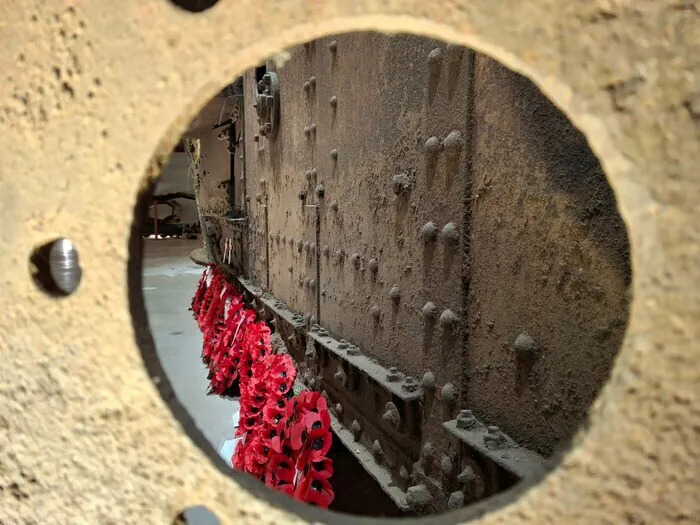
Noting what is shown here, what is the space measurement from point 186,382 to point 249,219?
4.07ft

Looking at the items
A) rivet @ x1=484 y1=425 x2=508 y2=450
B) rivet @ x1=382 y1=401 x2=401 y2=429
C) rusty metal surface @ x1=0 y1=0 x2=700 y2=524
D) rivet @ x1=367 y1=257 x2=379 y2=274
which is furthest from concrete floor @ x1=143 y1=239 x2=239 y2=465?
rivet @ x1=367 y1=257 x2=379 y2=274

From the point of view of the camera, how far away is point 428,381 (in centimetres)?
155

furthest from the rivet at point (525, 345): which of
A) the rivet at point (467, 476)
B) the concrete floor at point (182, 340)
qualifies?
the concrete floor at point (182, 340)

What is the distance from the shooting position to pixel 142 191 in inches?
26.5

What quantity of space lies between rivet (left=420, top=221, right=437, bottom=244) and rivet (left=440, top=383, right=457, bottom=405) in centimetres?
40

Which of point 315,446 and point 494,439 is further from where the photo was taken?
point 315,446

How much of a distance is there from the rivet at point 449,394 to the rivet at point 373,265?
0.59m

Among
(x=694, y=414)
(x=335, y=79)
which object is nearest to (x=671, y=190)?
(x=694, y=414)

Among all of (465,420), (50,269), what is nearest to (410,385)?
(465,420)

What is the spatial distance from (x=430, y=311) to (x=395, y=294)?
24cm

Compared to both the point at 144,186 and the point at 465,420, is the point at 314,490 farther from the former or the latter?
the point at 144,186

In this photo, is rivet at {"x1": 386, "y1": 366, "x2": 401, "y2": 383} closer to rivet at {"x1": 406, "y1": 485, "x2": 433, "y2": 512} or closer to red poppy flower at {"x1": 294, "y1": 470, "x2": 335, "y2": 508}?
rivet at {"x1": 406, "y1": 485, "x2": 433, "y2": 512}

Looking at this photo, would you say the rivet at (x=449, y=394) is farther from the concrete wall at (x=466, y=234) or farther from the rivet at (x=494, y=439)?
the rivet at (x=494, y=439)

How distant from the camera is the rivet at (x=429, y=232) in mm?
1539
